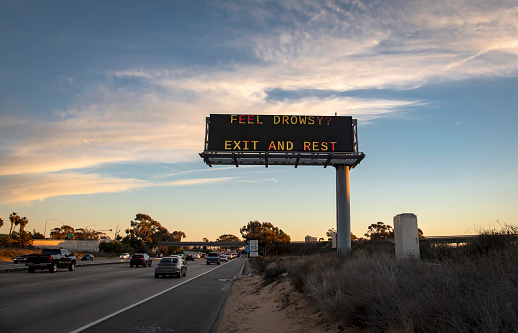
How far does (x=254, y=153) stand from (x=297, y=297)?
11.3m

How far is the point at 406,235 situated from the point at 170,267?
17.7 meters

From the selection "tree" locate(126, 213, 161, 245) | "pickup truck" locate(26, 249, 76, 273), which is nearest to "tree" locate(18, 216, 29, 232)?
"tree" locate(126, 213, 161, 245)

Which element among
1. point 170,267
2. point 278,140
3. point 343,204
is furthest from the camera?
point 170,267

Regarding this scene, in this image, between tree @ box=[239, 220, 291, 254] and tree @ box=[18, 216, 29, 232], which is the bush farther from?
tree @ box=[18, 216, 29, 232]

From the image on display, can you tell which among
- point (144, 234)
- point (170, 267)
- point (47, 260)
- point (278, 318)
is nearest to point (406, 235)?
point (278, 318)

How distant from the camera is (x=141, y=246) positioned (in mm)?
111875

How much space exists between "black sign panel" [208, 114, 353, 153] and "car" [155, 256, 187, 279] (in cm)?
1020

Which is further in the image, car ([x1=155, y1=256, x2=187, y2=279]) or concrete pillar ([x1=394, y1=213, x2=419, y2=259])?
car ([x1=155, y1=256, x2=187, y2=279])

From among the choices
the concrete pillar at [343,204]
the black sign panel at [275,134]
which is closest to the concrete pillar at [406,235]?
the black sign panel at [275,134]

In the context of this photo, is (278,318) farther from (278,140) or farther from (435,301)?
(278,140)

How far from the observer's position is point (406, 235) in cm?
1428

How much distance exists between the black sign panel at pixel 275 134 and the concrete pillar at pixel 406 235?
307 inches

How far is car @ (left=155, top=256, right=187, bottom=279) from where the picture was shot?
25.9 m

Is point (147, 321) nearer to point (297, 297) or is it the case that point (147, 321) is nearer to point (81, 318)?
point (81, 318)
